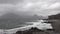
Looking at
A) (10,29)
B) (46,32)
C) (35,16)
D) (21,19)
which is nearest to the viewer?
(10,29)

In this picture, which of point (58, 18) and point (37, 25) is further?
point (58, 18)

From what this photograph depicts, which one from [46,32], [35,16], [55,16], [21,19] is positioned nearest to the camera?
[46,32]

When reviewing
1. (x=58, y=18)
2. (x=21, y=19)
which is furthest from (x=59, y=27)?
(x=21, y=19)

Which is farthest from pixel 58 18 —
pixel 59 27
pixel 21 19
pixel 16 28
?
pixel 16 28

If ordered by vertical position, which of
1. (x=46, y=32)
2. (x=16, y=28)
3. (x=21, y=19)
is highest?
(x=21, y=19)

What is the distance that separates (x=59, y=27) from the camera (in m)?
10.5

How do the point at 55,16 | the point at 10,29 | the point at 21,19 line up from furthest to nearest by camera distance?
the point at 55,16 → the point at 21,19 → the point at 10,29

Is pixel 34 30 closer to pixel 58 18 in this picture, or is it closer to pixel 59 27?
pixel 59 27

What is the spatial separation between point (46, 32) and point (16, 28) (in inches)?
97.5

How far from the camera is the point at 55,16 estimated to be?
11.9m

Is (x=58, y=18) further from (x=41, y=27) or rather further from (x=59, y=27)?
(x=41, y=27)

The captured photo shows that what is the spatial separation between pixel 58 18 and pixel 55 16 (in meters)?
0.44

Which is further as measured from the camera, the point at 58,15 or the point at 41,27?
the point at 58,15

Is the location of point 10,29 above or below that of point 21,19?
below
